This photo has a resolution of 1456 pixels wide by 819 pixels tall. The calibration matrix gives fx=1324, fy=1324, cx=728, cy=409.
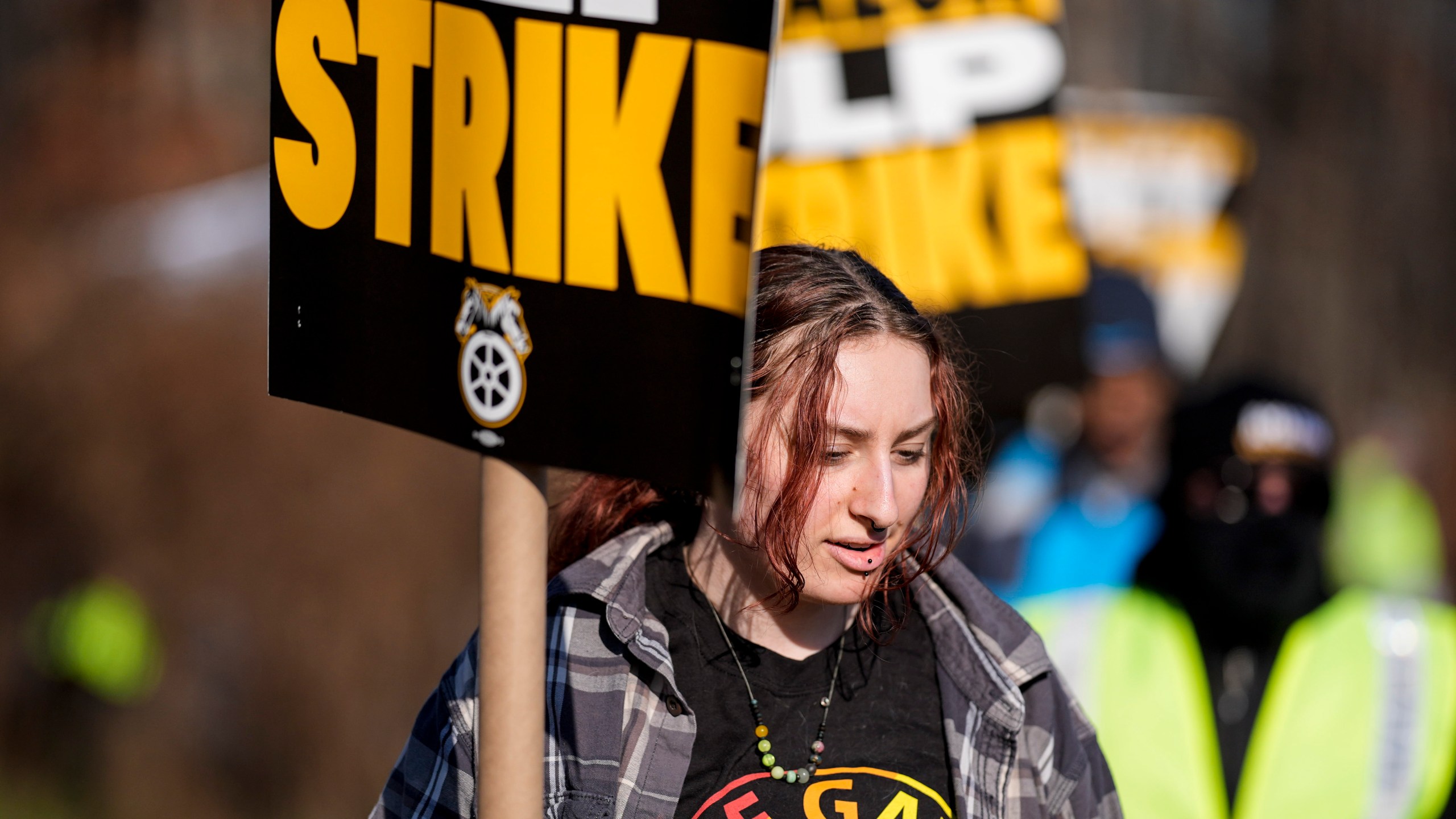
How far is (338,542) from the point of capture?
5277 millimetres

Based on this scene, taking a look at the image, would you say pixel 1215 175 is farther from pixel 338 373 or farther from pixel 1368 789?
pixel 338 373

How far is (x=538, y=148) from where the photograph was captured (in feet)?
3.66

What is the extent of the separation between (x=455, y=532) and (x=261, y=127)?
6.40ft

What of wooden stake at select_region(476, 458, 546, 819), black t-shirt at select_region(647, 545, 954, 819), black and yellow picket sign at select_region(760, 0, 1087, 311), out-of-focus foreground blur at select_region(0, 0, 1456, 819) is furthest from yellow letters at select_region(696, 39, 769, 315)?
out-of-focus foreground blur at select_region(0, 0, 1456, 819)

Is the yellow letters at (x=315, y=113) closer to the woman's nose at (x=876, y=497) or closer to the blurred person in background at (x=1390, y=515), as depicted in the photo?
the woman's nose at (x=876, y=497)

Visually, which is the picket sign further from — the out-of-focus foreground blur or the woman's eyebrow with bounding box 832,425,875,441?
the out-of-focus foreground blur

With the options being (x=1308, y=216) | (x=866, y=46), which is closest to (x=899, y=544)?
(x=866, y=46)

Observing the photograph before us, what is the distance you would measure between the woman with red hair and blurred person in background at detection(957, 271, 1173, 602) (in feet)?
3.80

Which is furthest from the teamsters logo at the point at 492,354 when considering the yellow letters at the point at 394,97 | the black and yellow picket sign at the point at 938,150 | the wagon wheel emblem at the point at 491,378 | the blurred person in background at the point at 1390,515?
the blurred person in background at the point at 1390,515

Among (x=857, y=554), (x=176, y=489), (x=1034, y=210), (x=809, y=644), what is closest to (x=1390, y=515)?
(x=1034, y=210)

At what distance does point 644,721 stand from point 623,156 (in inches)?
26.6

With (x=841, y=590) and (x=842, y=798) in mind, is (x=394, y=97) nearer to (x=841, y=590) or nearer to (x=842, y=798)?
(x=841, y=590)

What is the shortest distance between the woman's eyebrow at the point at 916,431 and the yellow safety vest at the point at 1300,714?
99cm

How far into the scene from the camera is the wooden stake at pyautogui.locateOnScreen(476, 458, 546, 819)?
1.14m
